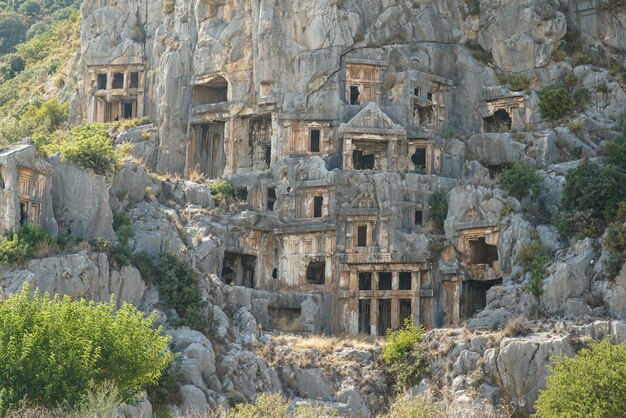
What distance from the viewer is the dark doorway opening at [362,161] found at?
263ft

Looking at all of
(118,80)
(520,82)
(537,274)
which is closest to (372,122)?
(520,82)

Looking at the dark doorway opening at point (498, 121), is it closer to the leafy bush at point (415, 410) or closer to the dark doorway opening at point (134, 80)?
the dark doorway opening at point (134, 80)

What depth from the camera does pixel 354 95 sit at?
80.6 m

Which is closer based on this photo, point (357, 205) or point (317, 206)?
point (357, 205)

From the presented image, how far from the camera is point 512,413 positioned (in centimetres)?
5716

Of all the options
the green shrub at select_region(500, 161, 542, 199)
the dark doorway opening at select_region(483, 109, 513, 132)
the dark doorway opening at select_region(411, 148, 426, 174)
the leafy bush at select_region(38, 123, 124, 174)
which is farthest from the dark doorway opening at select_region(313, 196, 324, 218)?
the dark doorway opening at select_region(483, 109, 513, 132)

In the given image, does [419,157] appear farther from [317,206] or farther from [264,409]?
[264,409]

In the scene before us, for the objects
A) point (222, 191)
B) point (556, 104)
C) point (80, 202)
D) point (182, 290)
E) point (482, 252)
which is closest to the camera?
point (182, 290)

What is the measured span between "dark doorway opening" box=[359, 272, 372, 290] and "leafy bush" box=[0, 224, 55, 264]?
66.9 ft

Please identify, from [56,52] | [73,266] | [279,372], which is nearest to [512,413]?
[279,372]

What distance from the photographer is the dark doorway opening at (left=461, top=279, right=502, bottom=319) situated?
236ft

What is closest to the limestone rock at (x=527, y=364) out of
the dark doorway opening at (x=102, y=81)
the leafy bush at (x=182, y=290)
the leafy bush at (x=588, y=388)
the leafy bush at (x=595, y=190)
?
the leafy bush at (x=588, y=388)

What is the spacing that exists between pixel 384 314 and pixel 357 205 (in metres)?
6.24

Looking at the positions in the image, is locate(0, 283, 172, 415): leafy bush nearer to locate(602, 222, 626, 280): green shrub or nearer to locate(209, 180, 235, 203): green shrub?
locate(602, 222, 626, 280): green shrub
